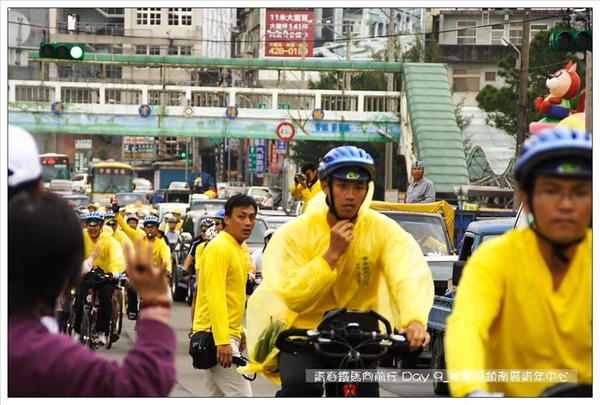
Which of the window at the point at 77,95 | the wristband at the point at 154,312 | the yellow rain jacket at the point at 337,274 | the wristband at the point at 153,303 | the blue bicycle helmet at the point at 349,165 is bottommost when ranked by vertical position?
the yellow rain jacket at the point at 337,274

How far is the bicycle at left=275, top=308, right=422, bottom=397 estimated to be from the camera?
620 cm

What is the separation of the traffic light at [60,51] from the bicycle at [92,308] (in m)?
3.61

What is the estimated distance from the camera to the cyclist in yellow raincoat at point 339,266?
254 inches

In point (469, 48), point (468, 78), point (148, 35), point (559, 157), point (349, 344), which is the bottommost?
point (349, 344)

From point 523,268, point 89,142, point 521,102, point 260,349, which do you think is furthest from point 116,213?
point 89,142

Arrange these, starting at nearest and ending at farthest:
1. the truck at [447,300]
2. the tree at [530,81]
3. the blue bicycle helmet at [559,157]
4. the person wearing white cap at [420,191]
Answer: the blue bicycle helmet at [559,157] → the truck at [447,300] → the person wearing white cap at [420,191] → the tree at [530,81]

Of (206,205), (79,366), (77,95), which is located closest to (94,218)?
(79,366)

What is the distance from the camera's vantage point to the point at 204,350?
8.82m

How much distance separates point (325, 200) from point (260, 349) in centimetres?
74

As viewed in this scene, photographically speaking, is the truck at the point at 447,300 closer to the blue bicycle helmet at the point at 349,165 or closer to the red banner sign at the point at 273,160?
the blue bicycle helmet at the point at 349,165

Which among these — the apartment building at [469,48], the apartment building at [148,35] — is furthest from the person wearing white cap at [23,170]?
the apartment building at [148,35]

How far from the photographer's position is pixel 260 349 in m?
7.00

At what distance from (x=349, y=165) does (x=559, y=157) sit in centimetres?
221

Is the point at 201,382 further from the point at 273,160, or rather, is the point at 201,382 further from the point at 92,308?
the point at 273,160
